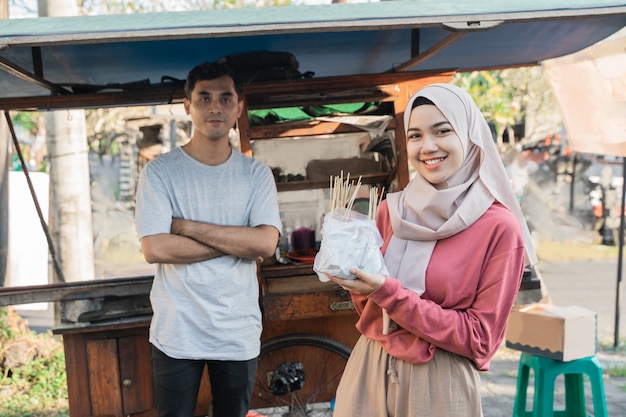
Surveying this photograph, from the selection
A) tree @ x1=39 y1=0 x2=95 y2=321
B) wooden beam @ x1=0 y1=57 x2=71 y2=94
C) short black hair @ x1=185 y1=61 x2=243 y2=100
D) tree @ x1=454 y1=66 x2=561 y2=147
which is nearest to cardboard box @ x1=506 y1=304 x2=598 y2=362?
short black hair @ x1=185 y1=61 x2=243 y2=100

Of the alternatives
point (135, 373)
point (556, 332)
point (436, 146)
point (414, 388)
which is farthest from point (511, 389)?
point (436, 146)

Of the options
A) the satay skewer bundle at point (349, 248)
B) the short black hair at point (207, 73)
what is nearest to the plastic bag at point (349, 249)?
the satay skewer bundle at point (349, 248)

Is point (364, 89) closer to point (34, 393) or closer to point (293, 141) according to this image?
point (293, 141)

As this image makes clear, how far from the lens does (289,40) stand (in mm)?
3254

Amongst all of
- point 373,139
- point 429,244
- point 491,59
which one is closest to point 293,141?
point 373,139

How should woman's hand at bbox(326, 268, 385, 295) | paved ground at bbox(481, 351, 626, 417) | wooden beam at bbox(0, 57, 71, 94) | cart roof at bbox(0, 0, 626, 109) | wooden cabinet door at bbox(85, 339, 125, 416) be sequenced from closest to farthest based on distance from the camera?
woman's hand at bbox(326, 268, 385, 295) → cart roof at bbox(0, 0, 626, 109) → wooden beam at bbox(0, 57, 71, 94) → wooden cabinet door at bbox(85, 339, 125, 416) → paved ground at bbox(481, 351, 626, 417)

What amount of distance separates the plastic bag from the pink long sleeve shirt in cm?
8

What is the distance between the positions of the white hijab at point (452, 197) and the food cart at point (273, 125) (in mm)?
1152

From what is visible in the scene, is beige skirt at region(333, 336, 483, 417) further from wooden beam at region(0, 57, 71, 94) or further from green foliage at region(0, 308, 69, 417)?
green foliage at region(0, 308, 69, 417)

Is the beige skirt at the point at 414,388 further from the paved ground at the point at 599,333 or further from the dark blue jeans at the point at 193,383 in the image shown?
the paved ground at the point at 599,333

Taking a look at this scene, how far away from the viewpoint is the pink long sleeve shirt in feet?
6.28

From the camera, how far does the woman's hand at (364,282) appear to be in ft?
6.25

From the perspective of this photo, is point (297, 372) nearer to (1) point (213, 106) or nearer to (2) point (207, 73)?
(1) point (213, 106)

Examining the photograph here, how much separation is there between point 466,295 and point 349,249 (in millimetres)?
374
